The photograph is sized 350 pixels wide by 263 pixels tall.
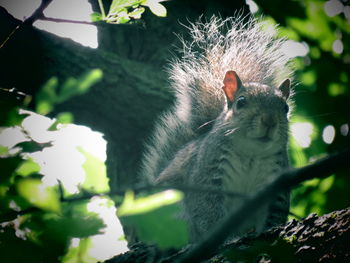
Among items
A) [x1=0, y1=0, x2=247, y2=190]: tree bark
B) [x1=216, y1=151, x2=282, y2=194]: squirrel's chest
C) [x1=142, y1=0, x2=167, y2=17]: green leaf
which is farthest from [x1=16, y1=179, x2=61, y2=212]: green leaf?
[x1=216, y1=151, x2=282, y2=194]: squirrel's chest

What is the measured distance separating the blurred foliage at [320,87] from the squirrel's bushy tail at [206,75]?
0.30m

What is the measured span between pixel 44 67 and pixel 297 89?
6.14ft

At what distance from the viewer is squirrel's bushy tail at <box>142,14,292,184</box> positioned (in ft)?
9.73

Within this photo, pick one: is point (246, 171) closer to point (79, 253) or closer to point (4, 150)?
point (79, 253)

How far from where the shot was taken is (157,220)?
0.56 metres

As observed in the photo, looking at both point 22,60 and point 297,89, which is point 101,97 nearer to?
point 22,60

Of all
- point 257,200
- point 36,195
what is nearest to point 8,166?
point 36,195

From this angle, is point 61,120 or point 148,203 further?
point 61,120

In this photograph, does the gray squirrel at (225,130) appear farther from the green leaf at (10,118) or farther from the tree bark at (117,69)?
the green leaf at (10,118)

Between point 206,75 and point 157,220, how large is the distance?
2.57m

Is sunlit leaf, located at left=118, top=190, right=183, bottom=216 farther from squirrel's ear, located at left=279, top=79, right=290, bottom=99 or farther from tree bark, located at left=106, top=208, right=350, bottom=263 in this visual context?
squirrel's ear, located at left=279, top=79, right=290, bottom=99

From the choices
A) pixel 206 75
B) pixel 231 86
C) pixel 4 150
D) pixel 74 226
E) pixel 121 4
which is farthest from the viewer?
pixel 206 75

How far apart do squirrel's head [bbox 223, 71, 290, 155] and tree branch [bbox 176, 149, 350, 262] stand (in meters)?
1.54

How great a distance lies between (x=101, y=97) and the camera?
2637 mm
